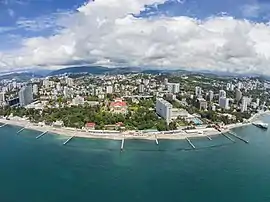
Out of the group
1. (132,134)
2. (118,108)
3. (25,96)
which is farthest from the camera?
(25,96)

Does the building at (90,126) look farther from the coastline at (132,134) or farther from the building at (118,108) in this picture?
the building at (118,108)

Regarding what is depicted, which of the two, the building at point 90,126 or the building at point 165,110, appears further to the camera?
the building at point 165,110

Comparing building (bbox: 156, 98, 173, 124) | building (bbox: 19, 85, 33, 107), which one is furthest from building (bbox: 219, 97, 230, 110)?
building (bbox: 19, 85, 33, 107)

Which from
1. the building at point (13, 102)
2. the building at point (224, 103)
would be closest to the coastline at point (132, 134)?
the building at point (224, 103)

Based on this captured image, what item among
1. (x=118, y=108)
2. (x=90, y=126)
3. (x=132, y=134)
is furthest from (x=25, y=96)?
(x=132, y=134)

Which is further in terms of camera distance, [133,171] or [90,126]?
[90,126]

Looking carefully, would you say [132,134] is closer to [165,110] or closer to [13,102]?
[165,110]

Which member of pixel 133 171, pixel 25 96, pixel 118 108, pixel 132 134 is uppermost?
pixel 25 96

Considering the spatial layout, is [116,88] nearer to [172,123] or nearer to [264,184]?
[172,123]

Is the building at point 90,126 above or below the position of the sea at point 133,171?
above
